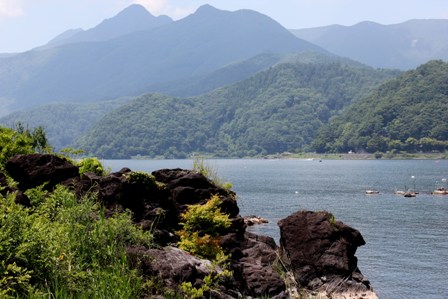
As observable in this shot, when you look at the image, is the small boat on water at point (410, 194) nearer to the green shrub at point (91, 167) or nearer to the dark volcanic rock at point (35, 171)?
the green shrub at point (91, 167)

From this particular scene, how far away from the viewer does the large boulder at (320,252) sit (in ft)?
97.0

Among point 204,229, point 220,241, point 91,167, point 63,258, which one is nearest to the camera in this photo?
point 63,258

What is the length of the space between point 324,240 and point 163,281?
14.3 m

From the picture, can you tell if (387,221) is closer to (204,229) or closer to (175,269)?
(204,229)

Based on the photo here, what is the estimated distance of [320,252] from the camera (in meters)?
30.0

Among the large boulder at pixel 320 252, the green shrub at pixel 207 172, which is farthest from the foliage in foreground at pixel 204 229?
the large boulder at pixel 320 252

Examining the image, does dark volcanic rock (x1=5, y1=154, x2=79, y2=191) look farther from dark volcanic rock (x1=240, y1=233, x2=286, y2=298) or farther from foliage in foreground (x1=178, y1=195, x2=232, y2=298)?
dark volcanic rock (x1=240, y1=233, x2=286, y2=298)

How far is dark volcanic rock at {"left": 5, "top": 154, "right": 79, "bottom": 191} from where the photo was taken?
80.4 feet

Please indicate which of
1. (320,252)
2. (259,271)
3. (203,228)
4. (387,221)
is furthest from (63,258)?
(387,221)

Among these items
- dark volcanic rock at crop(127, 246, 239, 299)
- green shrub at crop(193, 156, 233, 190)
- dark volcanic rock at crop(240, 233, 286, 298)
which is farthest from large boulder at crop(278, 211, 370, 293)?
dark volcanic rock at crop(127, 246, 239, 299)

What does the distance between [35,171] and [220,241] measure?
9122mm

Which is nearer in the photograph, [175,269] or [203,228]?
[175,269]

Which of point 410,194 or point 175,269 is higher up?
Answer: point 175,269

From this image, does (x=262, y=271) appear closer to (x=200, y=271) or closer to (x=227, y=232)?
Answer: (x=227, y=232)
